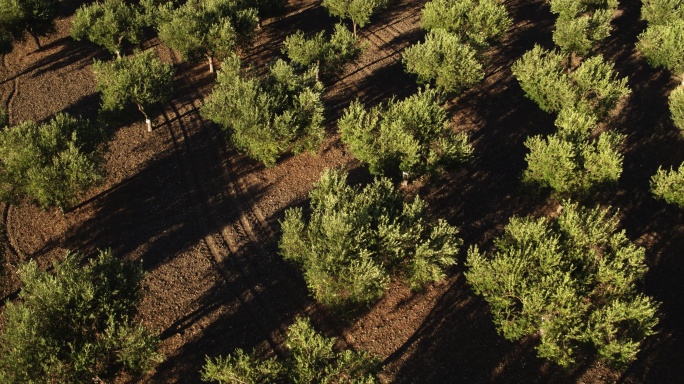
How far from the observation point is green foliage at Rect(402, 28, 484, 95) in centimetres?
5366

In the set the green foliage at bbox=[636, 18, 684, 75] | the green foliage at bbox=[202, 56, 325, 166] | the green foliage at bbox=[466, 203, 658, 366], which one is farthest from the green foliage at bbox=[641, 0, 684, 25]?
the green foliage at bbox=[202, 56, 325, 166]

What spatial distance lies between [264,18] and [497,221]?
171 ft

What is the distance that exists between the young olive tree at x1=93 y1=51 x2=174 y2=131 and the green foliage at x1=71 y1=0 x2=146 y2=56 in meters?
14.7

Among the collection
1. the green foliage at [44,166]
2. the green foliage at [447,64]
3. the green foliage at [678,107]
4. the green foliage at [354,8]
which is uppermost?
the green foliage at [354,8]

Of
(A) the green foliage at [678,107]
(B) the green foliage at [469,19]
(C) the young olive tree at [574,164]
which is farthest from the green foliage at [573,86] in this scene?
(B) the green foliage at [469,19]

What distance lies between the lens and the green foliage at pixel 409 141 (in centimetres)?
4425

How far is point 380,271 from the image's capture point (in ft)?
110

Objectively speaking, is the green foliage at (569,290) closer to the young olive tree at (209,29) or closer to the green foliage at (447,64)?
the green foliage at (447,64)

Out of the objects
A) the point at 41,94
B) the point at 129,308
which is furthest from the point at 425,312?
the point at 41,94

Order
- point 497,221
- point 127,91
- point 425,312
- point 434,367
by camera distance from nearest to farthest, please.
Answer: point 434,367 < point 425,312 < point 497,221 < point 127,91

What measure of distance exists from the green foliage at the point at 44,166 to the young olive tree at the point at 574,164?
42.5m

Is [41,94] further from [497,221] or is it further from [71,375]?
[497,221]

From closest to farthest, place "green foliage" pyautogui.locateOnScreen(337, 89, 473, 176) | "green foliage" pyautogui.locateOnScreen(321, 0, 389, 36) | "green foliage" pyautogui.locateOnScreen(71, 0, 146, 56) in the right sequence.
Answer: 1. "green foliage" pyautogui.locateOnScreen(337, 89, 473, 176)
2. "green foliage" pyautogui.locateOnScreen(71, 0, 146, 56)
3. "green foliage" pyautogui.locateOnScreen(321, 0, 389, 36)

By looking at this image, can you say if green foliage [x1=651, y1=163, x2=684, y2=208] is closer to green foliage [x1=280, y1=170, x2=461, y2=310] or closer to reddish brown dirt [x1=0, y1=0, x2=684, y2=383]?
reddish brown dirt [x1=0, y1=0, x2=684, y2=383]
